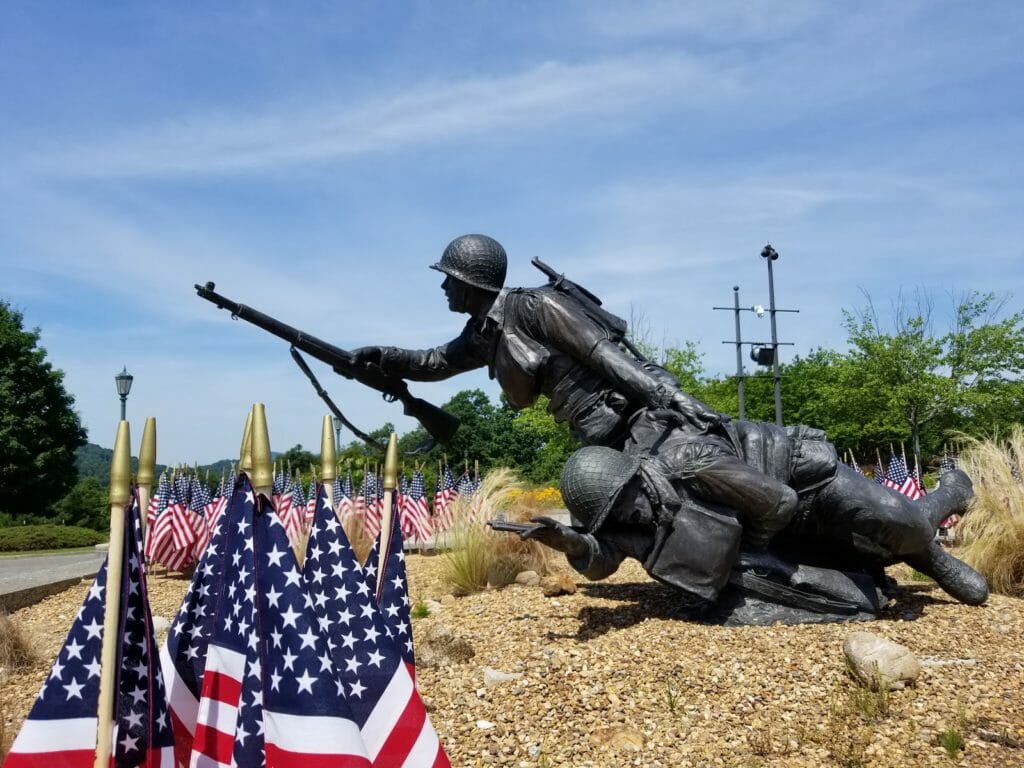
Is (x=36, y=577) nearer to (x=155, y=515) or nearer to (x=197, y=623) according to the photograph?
(x=155, y=515)

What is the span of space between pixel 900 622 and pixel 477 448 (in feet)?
100

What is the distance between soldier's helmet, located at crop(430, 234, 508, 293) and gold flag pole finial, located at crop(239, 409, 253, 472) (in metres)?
2.80

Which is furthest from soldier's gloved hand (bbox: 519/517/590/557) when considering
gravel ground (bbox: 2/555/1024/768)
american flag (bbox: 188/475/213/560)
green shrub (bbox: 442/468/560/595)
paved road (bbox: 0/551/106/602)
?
american flag (bbox: 188/475/213/560)

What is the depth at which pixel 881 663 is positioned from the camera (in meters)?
4.13

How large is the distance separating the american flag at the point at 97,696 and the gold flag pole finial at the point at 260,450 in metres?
0.39

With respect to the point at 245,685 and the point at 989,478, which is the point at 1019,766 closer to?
the point at 245,685

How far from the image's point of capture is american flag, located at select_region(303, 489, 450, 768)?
9.78ft

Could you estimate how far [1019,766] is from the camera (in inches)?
130

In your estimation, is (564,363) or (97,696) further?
(564,363)

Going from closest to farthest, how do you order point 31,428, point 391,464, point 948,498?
point 391,464, point 948,498, point 31,428

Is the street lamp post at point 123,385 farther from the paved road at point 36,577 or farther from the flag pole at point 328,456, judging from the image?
the flag pole at point 328,456

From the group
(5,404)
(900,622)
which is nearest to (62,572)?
(900,622)

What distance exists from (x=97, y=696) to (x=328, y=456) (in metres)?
1.10

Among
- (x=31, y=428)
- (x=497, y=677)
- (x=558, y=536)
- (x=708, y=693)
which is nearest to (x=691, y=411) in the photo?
(x=558, y=536)
